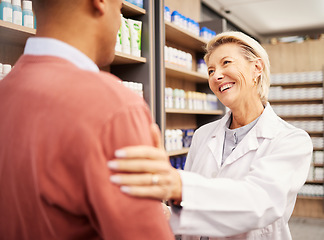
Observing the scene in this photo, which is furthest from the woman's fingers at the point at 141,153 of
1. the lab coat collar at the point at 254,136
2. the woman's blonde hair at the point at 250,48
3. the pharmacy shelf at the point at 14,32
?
the pharmacy shelf at the point at 14,32

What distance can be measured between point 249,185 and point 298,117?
223 inches

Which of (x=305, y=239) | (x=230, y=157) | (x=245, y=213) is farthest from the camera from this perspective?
(x=305, y=239)

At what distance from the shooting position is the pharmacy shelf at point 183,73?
335 centimetres

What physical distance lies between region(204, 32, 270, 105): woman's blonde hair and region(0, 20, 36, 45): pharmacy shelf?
1061mm

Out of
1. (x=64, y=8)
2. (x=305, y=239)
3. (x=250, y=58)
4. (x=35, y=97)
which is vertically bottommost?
(x=305, y=239)

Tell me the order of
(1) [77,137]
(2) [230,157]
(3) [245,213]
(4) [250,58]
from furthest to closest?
(4) [250,58]
(2) [230,157]
(3) [245,213]
(1) [77,137]

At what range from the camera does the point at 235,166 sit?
1627 millimetres

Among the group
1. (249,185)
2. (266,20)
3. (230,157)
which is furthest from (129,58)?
(266,20)

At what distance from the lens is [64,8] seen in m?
0.75

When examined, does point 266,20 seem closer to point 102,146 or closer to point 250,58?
point 250,58

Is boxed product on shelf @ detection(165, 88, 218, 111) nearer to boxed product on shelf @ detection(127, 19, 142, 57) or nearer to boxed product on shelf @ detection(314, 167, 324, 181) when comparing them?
boxed product on shelf @ detection(127, 19, 142, 57)

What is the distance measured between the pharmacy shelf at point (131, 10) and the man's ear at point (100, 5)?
197 centimetres

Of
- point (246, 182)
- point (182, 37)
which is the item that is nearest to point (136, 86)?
point (182, 37)

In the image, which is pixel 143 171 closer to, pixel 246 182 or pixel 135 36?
pixel 246 182
